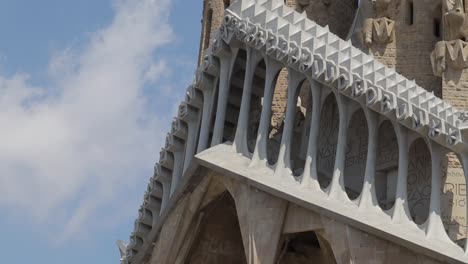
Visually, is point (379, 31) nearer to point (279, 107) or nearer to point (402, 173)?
point (279, 107)

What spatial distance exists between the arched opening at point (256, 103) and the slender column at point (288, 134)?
1169 millimetres

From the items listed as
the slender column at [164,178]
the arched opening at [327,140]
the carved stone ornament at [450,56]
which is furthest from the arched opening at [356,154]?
the slender column at [164,178]

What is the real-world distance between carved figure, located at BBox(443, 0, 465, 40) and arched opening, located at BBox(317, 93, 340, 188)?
7.83 ft

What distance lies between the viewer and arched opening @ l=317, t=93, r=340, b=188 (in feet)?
64.3

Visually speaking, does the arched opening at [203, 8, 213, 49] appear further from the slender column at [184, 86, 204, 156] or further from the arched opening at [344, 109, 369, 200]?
the arched opening at [344, 109, 369, 200]

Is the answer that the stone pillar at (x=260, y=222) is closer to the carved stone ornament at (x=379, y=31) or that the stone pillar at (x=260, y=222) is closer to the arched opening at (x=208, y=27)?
the carved stone ornament at (x=379, y=31)

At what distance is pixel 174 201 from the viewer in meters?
20.3

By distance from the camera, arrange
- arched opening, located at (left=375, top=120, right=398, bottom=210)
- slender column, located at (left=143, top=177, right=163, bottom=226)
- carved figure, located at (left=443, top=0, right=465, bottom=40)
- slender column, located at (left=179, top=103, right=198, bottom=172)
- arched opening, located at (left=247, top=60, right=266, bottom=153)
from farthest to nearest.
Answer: slender column, located at (left=143, top=177, right=163, bottom=226)
slender column, located at (left=179, top=103, right=198, bottom=172)
arched opening, located at (left=247, top=60, right=266, bottom=153)
carved figure, located at (left=443, top=0, right=465, bottom=40)
arched opening, located at (left=375, top=120, right=398, bottom=210)

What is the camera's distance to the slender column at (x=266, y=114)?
61.9ft

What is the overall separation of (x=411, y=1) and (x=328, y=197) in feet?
17.6

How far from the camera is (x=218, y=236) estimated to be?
2069 cm

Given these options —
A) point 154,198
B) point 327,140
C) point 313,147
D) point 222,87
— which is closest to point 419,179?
point 313,147

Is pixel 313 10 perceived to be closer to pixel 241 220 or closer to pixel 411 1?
pixel 411 1

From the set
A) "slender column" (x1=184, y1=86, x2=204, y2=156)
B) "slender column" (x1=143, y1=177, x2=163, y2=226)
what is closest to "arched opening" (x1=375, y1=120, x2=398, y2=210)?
"slender column" (x1=184, y1=86, x2=204, y2=156)
